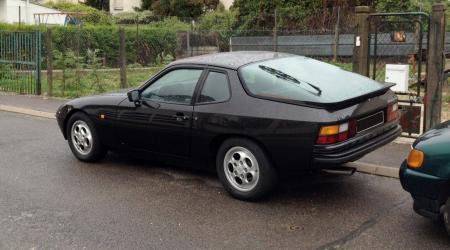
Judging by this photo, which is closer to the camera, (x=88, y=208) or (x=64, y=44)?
(x=88, y=208)

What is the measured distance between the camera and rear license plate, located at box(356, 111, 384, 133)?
5375mm

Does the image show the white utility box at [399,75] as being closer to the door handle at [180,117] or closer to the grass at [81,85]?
the door handle at [180,117]

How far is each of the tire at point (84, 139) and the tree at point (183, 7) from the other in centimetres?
3918

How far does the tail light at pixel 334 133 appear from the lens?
502 cm

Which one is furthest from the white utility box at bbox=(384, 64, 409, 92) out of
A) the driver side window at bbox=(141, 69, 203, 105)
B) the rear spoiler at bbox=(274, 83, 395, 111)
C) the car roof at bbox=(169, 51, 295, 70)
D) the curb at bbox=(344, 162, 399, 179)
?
the driver side window at bbox=(141, 69, 203, 105)

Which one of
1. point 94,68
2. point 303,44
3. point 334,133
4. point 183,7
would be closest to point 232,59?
point 334,133

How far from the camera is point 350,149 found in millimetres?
5203

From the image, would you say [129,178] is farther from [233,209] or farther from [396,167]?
[396,167]

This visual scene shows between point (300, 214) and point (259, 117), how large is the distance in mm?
984

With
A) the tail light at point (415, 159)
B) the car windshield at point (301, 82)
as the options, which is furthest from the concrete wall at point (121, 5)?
the tail light at point (415, 159)

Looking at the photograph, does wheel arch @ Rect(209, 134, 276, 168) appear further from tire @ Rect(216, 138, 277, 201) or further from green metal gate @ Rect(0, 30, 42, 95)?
green metal gate @ Rect(0, 30, 42, 95)

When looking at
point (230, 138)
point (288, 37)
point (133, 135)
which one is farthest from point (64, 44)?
point (230, 138)

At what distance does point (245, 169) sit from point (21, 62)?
35.1ft

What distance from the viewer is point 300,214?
17.2ft
